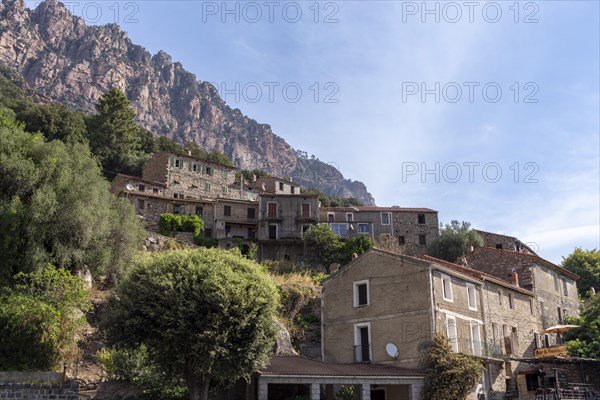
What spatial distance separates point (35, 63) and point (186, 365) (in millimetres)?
168227

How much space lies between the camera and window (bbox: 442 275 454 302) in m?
32.9

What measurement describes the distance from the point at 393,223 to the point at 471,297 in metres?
31.9

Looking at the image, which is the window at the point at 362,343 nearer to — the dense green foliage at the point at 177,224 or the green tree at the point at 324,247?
the green tree at the point at 324,247

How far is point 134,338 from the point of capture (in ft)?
80.8

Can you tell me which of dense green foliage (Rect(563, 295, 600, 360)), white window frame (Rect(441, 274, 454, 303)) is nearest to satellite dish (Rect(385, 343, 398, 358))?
white window frame (Rect(441, 274, 454, 303))

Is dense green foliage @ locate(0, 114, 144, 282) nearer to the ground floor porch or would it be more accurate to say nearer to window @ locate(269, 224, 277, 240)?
the ground floor porch

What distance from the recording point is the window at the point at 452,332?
31734mm

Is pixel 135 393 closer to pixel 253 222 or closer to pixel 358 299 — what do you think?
pixel 358 299

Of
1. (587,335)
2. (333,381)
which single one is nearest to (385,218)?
(587,335)

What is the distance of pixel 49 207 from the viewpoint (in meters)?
30.6

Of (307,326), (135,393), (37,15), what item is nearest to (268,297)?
(135,393)

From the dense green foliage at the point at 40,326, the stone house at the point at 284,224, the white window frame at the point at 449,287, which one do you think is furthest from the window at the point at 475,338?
the stone house at the point at 284,224

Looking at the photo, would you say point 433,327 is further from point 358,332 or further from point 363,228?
point 363,228

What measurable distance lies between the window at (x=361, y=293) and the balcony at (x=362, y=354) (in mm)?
2442
